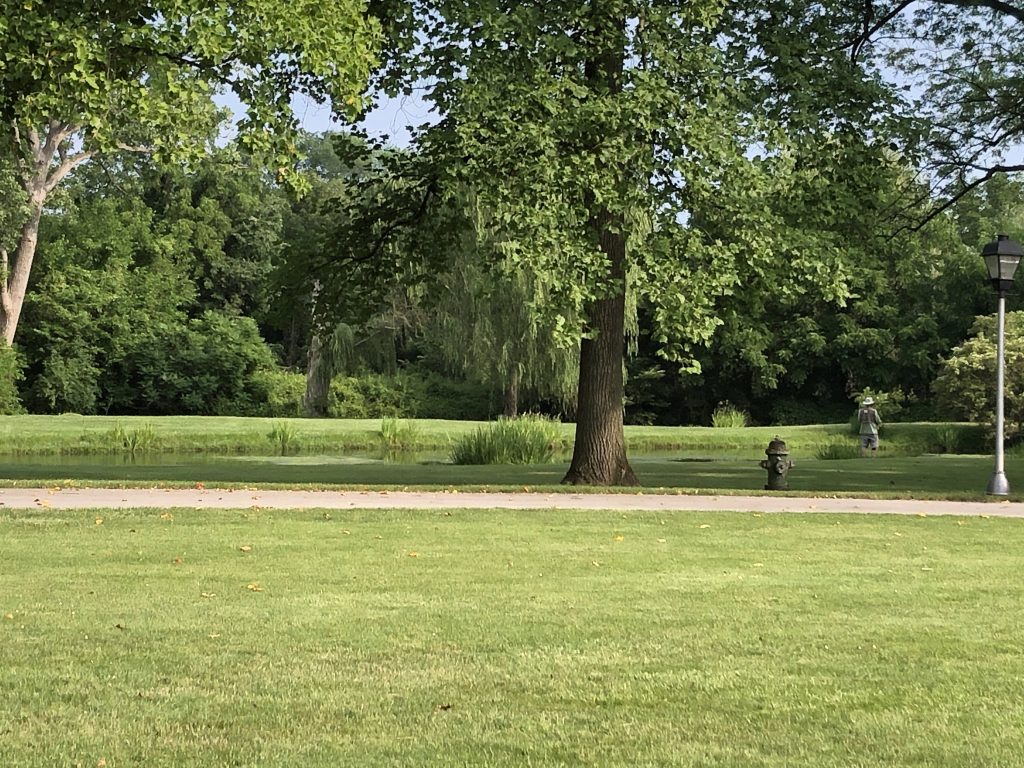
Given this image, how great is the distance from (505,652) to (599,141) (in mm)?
10426

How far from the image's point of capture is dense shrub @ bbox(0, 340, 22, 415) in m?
40.4

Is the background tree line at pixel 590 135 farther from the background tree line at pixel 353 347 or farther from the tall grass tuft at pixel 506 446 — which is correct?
the background tree line at pixel 353 347

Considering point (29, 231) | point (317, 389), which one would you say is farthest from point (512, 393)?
point (29, 231)

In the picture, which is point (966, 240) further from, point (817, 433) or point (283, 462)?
point (283, 462)

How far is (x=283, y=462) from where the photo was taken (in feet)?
82.9

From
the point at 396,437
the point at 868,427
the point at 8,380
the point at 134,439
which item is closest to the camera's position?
the point at 868,427

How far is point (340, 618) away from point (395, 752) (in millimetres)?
2457

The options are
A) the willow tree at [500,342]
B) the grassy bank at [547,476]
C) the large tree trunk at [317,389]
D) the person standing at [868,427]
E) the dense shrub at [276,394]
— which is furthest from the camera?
the dense shrub at [276,394]

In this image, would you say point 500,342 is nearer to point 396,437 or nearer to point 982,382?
point 396,437

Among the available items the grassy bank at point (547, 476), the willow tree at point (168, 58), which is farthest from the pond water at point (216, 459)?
the willow tree at point (168, 58)

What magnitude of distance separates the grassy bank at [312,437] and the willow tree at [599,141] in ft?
47.2

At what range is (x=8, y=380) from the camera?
41.1m

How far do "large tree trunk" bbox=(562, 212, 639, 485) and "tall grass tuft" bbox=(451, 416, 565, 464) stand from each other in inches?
310

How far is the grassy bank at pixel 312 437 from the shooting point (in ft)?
99.8
